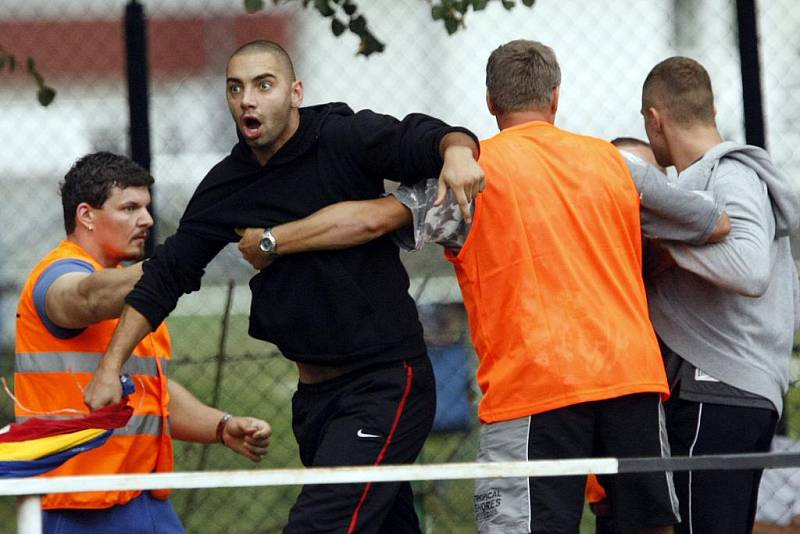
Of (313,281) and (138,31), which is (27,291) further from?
(138,31)

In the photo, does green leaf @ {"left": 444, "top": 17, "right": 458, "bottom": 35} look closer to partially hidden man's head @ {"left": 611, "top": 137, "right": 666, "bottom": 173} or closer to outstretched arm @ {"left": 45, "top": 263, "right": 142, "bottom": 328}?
partially hidden man's head @ {"left": 611, "top": 137, "right": 666, "bottom": 173}

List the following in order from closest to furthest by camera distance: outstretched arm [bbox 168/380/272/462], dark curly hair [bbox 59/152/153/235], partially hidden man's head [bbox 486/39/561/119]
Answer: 1. partially hidden man's head [bbox 486/39/561/119]
2. outstretched arm [bbox 168/380/272/462]
3. dark curly hair [bbox 59/152/153/235]

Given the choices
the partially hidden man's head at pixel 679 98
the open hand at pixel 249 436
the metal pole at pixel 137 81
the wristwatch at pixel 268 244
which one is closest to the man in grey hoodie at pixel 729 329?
the partially hidden man's head at pixel 679 98

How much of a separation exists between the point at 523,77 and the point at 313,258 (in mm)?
840

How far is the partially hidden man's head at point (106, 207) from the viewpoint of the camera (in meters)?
4.80

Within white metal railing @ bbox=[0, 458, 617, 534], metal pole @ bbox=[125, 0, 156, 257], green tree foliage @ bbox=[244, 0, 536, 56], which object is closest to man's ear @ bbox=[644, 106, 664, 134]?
green tree foliage @ bbox=[244, 0, 536, 56]

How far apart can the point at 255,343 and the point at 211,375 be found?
28 cm

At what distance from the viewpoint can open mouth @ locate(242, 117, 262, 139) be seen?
410cm

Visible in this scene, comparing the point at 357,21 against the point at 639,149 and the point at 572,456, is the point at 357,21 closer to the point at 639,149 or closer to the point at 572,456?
the point at 639,149

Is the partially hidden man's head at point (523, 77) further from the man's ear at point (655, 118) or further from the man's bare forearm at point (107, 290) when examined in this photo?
the man's bare forearm at point (107, 290)

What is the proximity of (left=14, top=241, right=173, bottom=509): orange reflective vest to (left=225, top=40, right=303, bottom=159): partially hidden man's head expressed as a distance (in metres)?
0.90

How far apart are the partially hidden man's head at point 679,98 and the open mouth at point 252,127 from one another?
1291 mm

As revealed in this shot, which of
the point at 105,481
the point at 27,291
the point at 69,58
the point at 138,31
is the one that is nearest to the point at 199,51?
the point at 69,58

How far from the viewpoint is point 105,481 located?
10.4 feet
